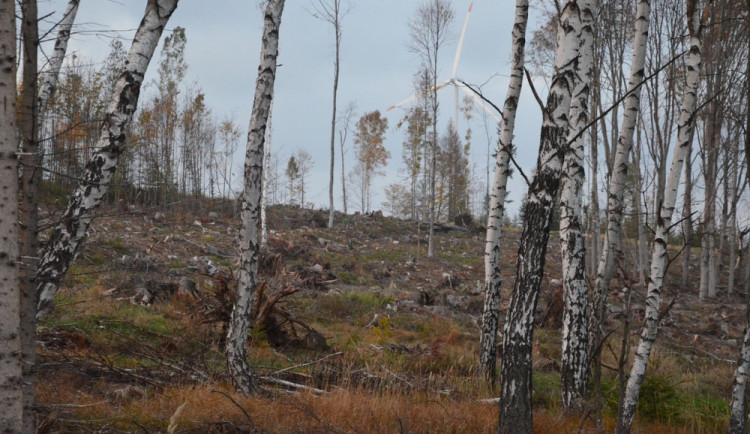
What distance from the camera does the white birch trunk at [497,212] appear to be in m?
7.30

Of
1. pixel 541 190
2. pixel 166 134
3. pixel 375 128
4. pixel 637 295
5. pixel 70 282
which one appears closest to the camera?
pixel 541 190

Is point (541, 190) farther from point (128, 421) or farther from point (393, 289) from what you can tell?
point (393, 289)

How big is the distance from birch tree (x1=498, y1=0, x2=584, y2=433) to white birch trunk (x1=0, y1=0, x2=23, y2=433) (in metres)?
3.18

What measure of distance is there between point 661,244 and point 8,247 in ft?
16.8

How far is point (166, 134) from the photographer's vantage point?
31.0 meters

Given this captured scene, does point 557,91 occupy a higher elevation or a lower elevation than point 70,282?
higher

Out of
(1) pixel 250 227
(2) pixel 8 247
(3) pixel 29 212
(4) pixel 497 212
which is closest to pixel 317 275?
(4) pixel 497 212

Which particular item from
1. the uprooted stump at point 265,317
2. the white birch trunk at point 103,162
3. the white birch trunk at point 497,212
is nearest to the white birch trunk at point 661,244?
the white birch trunk at point 497,212

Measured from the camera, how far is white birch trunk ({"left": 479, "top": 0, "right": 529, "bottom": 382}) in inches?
287

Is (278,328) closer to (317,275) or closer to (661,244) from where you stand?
(661,244)

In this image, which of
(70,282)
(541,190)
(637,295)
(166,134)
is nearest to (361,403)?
(541,190)

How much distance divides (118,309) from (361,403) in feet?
20.0

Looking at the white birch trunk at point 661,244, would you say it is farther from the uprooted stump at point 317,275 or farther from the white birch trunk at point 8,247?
the uprooted stump at point 317,275

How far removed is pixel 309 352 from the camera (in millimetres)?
8430
